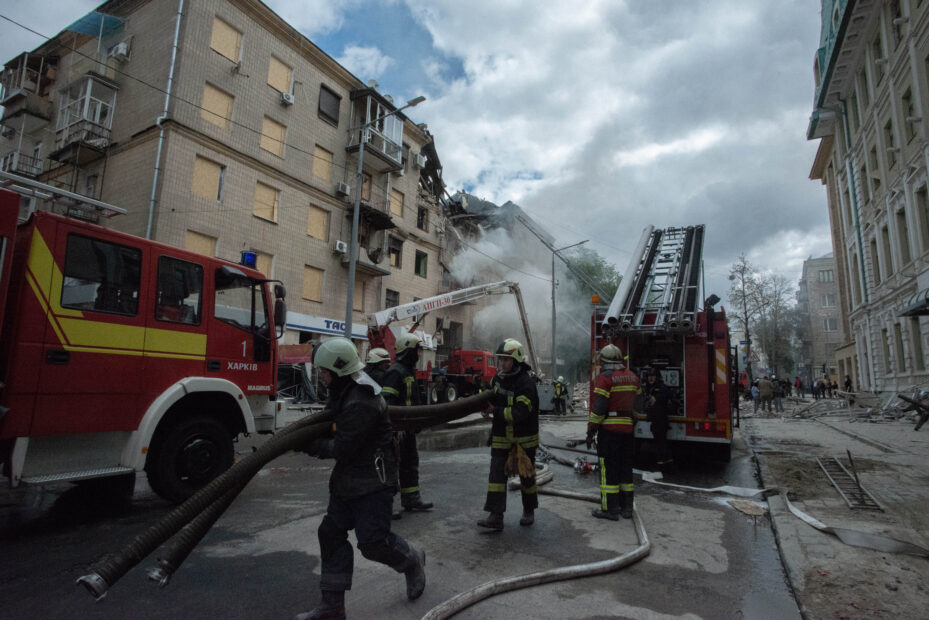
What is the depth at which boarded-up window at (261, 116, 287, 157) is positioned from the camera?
1952 cm

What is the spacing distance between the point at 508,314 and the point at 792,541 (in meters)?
29.1

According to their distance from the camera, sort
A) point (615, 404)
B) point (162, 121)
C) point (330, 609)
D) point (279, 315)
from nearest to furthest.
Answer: point (330, 609) → point (615, 404) → point (279, 315) → point (162, 121)

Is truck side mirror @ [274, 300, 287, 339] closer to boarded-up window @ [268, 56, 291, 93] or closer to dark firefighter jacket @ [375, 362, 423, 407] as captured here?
→ dark firefighter jacket @ [375, 362, 423, 407]

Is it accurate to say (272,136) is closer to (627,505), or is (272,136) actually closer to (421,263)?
(421,263)

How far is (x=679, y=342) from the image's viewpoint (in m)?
7.78

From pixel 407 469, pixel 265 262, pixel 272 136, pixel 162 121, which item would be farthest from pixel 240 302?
pixel 272 136

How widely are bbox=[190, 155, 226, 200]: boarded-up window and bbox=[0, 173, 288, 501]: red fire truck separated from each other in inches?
524

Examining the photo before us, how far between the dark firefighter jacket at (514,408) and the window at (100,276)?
3.46 metres

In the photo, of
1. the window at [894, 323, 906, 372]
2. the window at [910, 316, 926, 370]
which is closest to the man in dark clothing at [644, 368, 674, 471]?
the window at [910, 316, 926, 370]

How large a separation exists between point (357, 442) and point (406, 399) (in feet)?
7.64

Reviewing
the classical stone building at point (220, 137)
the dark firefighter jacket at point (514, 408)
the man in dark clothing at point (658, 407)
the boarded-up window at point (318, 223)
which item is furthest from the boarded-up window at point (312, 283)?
the dark firefighter jacket at point (514, 408)

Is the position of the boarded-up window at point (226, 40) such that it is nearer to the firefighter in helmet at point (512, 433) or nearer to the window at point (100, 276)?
the window at point (100, 276)

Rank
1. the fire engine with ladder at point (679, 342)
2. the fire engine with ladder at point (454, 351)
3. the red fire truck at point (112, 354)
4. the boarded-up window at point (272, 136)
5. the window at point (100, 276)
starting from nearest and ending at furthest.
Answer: the red fire truck at point (112, 354), the window at point (100, 276), the fire engine with ladder at point (679, 342), the fire engine with ladder at point (454, 351), the boarded-up window at point (272, 136)

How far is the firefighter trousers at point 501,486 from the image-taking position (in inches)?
171
